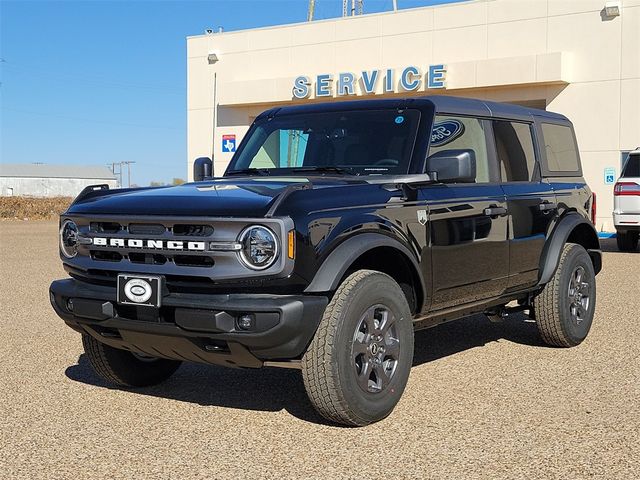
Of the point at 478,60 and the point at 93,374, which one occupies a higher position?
the point at 478,60

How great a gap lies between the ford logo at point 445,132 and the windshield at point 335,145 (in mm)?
144

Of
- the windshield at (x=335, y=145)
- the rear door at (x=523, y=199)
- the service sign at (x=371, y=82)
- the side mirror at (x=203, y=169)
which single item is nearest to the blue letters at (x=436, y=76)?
the service sign at (x=371, y=82)

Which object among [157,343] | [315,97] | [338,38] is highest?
[338,38]

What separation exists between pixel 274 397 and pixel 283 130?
1950 millimetres

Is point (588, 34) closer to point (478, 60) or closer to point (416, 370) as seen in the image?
point (478, 60)

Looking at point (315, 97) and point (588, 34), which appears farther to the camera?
point (315, 97)

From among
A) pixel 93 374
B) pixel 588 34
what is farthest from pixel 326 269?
pixel 588 34

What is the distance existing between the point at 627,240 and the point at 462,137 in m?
12.0

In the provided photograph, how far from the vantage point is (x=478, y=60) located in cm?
2606

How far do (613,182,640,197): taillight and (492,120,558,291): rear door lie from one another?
362 inches

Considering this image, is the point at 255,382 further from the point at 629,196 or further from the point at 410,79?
the point at 410,79

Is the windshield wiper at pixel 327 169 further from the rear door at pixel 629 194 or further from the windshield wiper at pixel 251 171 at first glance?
the rear door at pixel 629 194

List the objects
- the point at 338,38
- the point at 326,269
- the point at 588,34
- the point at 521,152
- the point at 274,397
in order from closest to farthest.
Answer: the point at 326,269, the point at 274,397, the point at 521,152, the point at 588,34, the point at 338,38

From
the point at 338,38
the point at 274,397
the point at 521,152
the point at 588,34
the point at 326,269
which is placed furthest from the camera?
the point at 338,38
